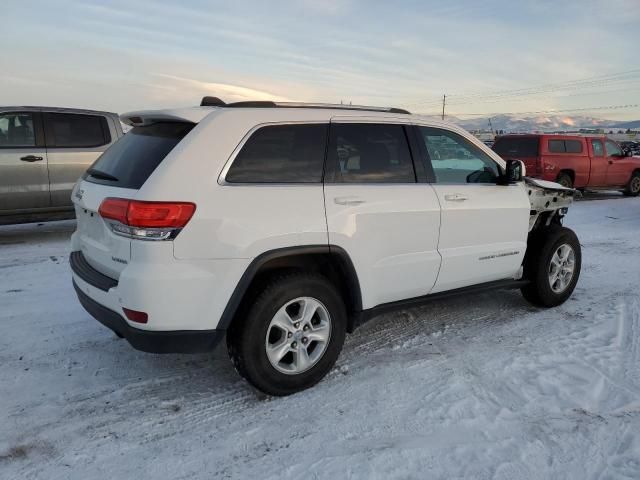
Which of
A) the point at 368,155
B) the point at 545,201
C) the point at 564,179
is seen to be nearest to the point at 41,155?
the point at 368,155

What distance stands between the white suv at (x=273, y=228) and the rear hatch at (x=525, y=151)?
32.6 feet

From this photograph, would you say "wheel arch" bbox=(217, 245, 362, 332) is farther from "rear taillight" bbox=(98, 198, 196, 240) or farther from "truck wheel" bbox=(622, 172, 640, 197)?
"truck wheel" bbox=(622, 172, 640, 197)

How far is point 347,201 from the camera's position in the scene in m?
3.46

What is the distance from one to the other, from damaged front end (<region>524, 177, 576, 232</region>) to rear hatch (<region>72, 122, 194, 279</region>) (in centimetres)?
322

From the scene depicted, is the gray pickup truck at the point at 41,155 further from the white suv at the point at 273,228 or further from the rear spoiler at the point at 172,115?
the rear spoiler at the point at 172,115

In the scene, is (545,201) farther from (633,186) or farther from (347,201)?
(633,186)

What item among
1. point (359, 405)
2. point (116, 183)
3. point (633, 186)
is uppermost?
point (116, 183)

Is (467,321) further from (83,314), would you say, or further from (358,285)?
(83,314)

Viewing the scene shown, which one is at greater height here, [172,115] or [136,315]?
[172,115]

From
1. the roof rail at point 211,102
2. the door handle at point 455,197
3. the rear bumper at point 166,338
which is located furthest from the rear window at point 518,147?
the rear bumper at point 166,338

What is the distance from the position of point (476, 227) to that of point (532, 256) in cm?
98

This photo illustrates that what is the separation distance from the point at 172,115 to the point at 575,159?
13.3m

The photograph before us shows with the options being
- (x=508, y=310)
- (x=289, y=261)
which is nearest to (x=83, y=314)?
(x=289, y=261)

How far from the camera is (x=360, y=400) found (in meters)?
3.34
